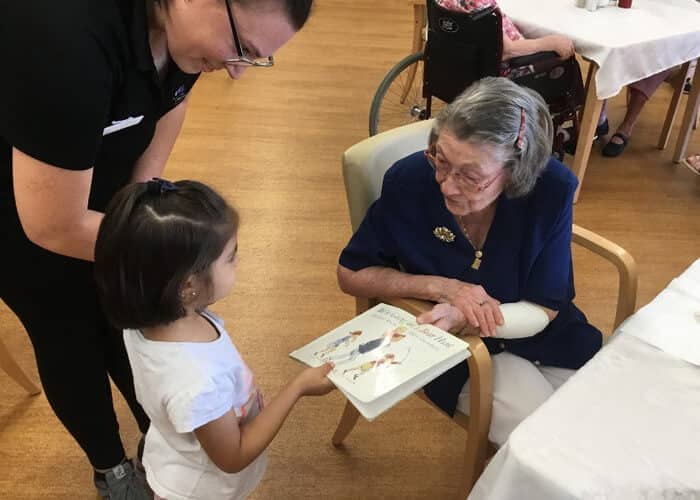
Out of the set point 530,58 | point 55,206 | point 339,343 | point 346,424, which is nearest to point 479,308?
point 339,343

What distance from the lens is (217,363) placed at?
979 millimetres

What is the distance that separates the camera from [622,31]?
259 centimetres

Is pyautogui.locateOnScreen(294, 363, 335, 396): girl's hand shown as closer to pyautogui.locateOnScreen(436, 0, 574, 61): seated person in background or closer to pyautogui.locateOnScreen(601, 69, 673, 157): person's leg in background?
pyautogui.locateOnScreen(436, 0, 574, 61): seated person in background

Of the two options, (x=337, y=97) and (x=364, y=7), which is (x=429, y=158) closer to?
(x=337, y=97)

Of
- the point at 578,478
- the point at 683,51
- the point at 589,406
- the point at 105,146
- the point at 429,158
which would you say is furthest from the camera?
the point at 683,51

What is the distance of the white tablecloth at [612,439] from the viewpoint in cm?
79

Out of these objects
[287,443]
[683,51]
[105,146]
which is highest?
[105,146]

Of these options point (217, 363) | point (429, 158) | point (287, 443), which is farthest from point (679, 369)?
point (287, 443)

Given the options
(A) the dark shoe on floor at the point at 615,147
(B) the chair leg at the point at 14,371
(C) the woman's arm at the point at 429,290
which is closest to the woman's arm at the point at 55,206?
(C) the woman's arm at the point at 429,290

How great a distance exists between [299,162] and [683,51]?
1769mm

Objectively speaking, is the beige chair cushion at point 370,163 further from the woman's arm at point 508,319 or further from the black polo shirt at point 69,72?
the black polo shirt at point 69,72

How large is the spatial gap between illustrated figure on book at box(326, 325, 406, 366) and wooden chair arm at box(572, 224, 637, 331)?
0.56 metres

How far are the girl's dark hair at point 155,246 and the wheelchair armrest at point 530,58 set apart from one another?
196cm

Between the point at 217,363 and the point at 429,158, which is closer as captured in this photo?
the point at 217,363
